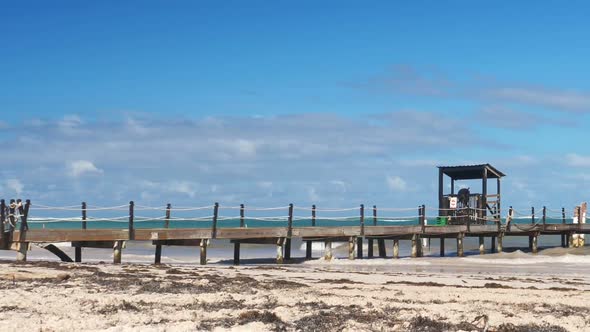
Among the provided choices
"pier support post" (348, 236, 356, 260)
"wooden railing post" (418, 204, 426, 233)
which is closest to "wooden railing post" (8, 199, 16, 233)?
"pier support post" (348, 236, 356, 260)

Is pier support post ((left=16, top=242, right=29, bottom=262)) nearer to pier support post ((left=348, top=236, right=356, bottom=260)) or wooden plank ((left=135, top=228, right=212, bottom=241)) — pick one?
wooden plank ((left=135, top=228, right=212, bottom=241))

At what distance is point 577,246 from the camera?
4131 cm

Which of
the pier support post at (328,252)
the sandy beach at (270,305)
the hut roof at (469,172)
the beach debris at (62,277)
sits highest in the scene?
the hut roof at (469,172)

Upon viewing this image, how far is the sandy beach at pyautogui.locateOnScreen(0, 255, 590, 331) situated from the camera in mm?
9250

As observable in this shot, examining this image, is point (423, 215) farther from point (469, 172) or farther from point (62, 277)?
point (62, 277)

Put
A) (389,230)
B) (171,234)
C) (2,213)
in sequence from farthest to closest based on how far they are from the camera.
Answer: (389,230) → (171,234) → (2,213)

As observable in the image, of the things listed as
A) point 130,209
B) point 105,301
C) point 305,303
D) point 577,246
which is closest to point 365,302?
point 305,303

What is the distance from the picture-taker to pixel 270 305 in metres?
11.0

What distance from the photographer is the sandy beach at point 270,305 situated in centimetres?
925

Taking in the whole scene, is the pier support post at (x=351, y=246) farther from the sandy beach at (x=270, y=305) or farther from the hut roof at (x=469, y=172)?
the sandy beach at (x=270, y=305)

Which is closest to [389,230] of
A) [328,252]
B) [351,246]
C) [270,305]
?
[351,246]

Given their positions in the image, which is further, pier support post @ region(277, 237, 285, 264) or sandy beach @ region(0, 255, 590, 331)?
pier support post @ region(277, 237, 285, 264)

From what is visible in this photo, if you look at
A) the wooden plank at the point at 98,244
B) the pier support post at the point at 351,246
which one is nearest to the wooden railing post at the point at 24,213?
the wooden plank at the point at 98,244

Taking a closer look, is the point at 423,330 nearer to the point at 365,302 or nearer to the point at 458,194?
the point at 365,302
